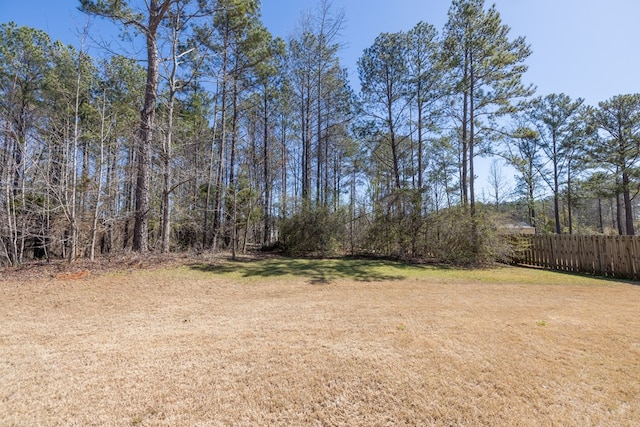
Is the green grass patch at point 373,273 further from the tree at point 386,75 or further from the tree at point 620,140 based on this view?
the tree at point 620,140

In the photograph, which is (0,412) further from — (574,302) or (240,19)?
(240,19)

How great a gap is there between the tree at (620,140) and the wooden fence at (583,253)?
1295 cm

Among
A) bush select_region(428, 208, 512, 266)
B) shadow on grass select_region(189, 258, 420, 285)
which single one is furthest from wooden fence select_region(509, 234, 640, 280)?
shadow on grass select_region(189, 258, 420, 285)

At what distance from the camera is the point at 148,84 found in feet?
31.5

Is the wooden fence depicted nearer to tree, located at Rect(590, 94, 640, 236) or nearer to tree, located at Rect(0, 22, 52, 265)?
tree, located at Rect(590, 94, 640, 236)

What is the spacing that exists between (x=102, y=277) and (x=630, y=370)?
8.86m

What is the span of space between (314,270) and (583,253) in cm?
857

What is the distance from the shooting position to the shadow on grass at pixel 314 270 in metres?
7.72

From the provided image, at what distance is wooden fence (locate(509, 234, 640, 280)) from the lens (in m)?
7.98

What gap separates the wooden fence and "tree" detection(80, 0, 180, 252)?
13261mm

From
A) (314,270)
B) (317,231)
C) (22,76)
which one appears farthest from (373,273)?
(22,76)

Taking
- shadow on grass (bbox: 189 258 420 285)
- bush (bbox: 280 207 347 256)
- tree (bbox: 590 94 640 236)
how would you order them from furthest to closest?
tree (bbox: 590 94 640 236), bush (bbox: 280 207 347 256), shadow on grass (bbox: 189 258 420 285)

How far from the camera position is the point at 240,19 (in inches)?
428

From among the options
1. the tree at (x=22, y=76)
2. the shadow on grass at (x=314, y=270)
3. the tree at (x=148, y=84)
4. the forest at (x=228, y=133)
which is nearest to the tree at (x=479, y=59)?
the forest at (x=228, y=133)
